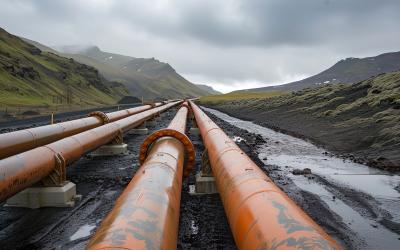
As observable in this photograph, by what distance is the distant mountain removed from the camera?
70812 mm

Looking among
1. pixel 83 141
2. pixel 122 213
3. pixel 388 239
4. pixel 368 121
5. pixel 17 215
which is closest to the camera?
pixel 122 213

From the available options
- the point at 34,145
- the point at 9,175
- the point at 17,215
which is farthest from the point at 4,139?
the point at 9,175

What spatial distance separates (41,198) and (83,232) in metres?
1.66

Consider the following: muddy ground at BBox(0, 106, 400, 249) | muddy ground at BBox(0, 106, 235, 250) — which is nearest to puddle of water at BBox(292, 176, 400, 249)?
muddy ground at BBox(0, 106, 400, 249)

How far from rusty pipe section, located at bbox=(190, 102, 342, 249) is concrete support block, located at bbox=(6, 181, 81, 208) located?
11.4ft

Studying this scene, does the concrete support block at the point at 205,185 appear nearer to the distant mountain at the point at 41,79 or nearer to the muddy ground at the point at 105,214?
the muddy ground at the point at 105,214

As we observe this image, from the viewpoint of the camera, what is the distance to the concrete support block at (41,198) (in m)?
7.27

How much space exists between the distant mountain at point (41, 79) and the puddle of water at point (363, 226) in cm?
5823

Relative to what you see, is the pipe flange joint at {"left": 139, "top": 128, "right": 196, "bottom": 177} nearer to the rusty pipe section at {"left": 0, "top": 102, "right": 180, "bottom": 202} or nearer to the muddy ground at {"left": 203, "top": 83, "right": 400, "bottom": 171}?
the rusty pipe section at {"left": 0, "top": 102, "right": 180, "bottom": 202}

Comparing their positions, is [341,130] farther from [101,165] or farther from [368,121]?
[101,165]

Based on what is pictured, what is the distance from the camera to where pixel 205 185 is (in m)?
8.23

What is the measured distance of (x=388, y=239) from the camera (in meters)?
6.20

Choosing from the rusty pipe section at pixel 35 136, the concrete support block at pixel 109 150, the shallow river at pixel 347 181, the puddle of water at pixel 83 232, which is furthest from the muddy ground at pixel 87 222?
the concrete support block at pixel 109 150

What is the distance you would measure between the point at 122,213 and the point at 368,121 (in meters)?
18.9
